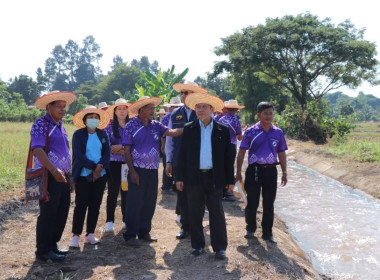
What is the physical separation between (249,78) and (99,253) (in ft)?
123

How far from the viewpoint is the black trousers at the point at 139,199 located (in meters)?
4.93

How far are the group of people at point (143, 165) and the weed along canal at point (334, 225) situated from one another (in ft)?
4.11

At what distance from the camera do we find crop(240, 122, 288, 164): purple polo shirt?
203 inches

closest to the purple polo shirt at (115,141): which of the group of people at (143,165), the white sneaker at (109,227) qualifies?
the group of people at (143,165)

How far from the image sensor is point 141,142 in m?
4.84

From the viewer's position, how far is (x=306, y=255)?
598 centimetres

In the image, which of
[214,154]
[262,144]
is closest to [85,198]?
[214,154]

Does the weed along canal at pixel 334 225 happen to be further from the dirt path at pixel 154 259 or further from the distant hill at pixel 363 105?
the distant hill at pixel 363 105

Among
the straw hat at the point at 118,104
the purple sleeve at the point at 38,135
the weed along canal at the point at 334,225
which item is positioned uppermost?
the straw hat at the point at 118,104

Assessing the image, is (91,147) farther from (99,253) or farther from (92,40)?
(92,40)

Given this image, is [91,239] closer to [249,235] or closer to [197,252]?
[197,252]

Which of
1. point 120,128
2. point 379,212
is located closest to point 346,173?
point 379,212

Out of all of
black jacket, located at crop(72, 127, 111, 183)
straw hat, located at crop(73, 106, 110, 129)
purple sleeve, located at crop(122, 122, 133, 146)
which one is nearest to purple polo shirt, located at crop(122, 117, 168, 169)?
purple sleeve, located at crop(122, 122, 133, 146)

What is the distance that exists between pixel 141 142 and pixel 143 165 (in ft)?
0.95
